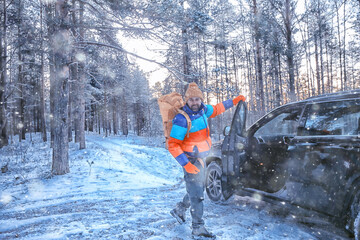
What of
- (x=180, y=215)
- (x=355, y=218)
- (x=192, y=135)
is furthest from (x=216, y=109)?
(x=355, y=218)

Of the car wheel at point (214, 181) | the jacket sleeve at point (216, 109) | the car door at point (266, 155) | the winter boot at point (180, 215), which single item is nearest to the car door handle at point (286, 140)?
the car door at point (266, 155)

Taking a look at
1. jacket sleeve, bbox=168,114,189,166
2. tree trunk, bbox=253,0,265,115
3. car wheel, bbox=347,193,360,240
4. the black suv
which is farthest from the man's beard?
tree trunk, bbox=253,0,265,115

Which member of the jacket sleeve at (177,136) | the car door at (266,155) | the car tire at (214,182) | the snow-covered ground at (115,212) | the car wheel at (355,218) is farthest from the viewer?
the car tire at (214,182)

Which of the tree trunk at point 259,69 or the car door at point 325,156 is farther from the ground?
the tree trunk at point 259,69

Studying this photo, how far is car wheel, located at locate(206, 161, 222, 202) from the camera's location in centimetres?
464

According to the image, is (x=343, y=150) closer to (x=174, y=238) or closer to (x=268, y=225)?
(x=268, y=225)

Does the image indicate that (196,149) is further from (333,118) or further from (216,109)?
(333,118)

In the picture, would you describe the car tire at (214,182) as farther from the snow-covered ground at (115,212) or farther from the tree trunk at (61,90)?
the tree trunk at (61,90)

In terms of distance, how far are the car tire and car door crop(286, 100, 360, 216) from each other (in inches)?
60.9

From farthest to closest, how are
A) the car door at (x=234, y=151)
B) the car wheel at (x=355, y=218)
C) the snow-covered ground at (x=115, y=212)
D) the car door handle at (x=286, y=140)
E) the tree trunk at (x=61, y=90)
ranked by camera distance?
the tree trunk at (x=61, y=90) < the car door at (x=234, y=151) < the car door handle at (x=286, y=140) < the snow-covered ground at (x=115, y=212) < the car wheel at (x=355, y=218)

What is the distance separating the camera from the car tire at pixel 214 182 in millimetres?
4641

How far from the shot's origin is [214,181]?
4.80 meters

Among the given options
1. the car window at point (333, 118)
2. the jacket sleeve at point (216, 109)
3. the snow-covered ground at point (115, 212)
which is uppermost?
the jacket sleeve at point (216, 109)

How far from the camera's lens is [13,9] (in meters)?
15.9
